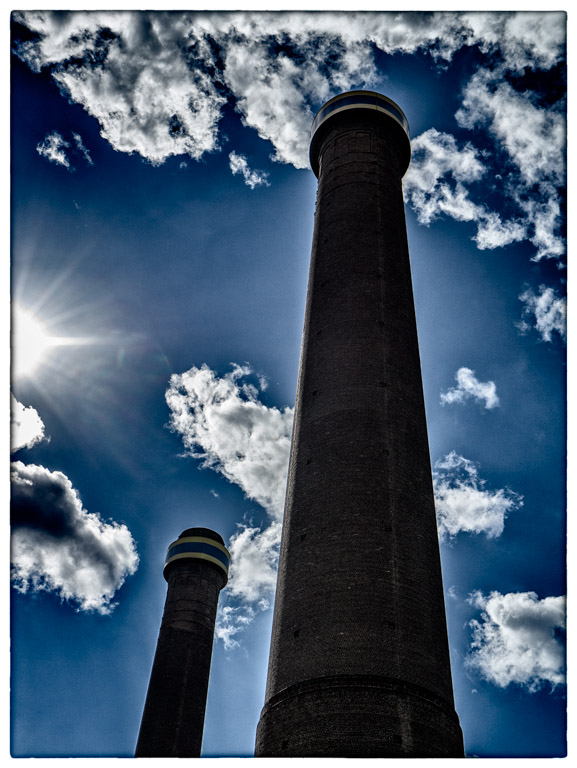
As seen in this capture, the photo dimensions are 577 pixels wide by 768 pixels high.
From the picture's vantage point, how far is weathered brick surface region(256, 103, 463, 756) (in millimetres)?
13344

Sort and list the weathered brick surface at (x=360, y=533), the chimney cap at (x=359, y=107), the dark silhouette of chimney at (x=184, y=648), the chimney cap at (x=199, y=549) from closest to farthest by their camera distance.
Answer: the weathered brick surface at (x=360, y=533)
the chimney cap at (x=359, y=107)
the dark silhouette of chimney at (x=184, y=648)
the chimney cap at (x=199, y=549)

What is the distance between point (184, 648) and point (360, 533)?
17.3 m

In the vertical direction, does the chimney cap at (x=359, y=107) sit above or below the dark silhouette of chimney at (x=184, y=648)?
above

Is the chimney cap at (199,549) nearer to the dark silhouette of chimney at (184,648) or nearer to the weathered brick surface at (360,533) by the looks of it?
the dark silhouette of chimney at (184,648)

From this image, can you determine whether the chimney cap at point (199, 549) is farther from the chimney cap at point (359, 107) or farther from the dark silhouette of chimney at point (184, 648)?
the chimney cap at point (359, 107)

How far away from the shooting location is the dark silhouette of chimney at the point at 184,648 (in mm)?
28141

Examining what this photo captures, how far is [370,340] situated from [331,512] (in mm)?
5127

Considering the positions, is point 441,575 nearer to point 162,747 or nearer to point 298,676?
point 298,676

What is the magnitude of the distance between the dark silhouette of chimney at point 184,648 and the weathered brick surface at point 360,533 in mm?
14570

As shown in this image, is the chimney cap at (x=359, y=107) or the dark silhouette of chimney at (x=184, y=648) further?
the dark silhouette of chimney at (x=184, y=648)

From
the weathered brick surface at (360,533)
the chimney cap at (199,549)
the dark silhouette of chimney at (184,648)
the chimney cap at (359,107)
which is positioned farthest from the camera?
the chimney cap at (199,549)

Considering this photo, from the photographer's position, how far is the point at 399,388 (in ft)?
61.1

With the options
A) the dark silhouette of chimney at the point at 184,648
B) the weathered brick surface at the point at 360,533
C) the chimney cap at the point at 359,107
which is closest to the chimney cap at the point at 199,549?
the dark silhouette of chimney at the point at 184,648

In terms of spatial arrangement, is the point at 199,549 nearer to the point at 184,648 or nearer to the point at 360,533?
the point at 184,648
